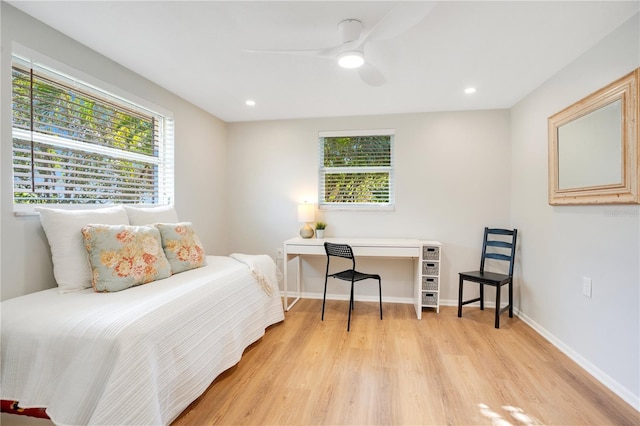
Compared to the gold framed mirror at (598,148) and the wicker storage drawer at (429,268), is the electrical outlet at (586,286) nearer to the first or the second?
the gold framed mirror at (598,148)

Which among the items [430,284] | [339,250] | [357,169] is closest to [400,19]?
[339,250]

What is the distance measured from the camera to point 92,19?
1830 millimetres

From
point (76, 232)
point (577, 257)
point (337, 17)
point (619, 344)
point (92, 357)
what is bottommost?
point (619, 344)

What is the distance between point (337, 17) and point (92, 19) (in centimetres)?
150

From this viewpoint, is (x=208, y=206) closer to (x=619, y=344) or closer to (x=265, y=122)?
(x=265, y=122)

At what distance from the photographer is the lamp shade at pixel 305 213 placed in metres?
3.63

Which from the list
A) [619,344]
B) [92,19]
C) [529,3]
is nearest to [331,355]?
[619,344]

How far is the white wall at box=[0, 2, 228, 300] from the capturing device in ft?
5.57

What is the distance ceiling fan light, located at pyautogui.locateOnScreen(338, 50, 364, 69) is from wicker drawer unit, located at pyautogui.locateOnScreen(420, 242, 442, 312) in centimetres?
207

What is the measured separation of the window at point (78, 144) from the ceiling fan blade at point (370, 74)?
1.98 metres

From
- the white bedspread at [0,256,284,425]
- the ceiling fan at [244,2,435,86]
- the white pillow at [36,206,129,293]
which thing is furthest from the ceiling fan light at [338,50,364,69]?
the white pillow at [36,206,129,293]

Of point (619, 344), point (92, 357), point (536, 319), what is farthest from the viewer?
point (536, 319)

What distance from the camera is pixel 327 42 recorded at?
2031mm

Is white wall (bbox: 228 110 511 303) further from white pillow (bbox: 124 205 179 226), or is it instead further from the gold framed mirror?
white pillow (bbox: 124 205 179 226)
